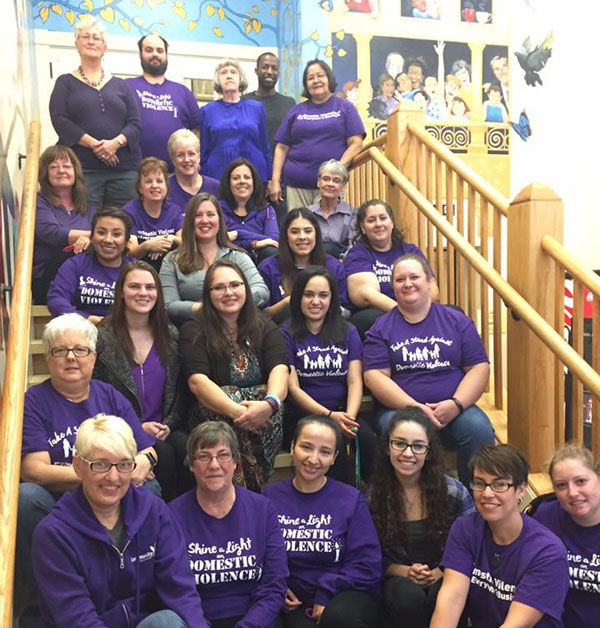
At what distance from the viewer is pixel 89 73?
4.38m

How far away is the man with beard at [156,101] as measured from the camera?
471 cm

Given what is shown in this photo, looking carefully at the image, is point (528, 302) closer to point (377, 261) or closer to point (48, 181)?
point (377, 261)

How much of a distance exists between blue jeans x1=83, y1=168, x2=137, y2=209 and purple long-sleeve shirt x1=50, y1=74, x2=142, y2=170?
0.03 m

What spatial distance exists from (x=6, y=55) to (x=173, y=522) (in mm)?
2325

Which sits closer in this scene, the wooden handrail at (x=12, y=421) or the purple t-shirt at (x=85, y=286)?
the wooden handrail at (x=12, y=421)

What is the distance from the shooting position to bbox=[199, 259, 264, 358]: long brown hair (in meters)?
3.04

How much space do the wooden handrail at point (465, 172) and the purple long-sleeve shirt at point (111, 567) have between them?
79.9 inches

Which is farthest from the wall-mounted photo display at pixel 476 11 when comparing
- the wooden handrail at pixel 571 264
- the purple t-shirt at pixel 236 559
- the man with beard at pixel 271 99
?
the purple t-shirt at pixel 236 559

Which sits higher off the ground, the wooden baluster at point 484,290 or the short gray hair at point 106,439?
the wooden baluster at point 484,290

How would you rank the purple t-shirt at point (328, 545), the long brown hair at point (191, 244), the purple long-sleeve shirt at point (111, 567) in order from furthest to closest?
the long brown hair at point (191, 244) < the purple t-shirt at point (328, 545) < the purple long-sleeve shirt at point (111, 567)

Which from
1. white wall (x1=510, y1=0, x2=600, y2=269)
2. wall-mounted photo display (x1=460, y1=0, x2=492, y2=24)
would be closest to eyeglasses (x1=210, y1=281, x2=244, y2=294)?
white wall (x1=510, y1=0, x2=600, y2=269)

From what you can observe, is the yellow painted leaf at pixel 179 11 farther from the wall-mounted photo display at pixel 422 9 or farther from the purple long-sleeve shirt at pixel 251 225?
the purple long-sleeve shirt at pixel 251 225

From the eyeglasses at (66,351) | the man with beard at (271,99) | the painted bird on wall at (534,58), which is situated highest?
the painted bird on wall at (534,58)

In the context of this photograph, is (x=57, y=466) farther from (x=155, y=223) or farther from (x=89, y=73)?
(x=89, y=73)
